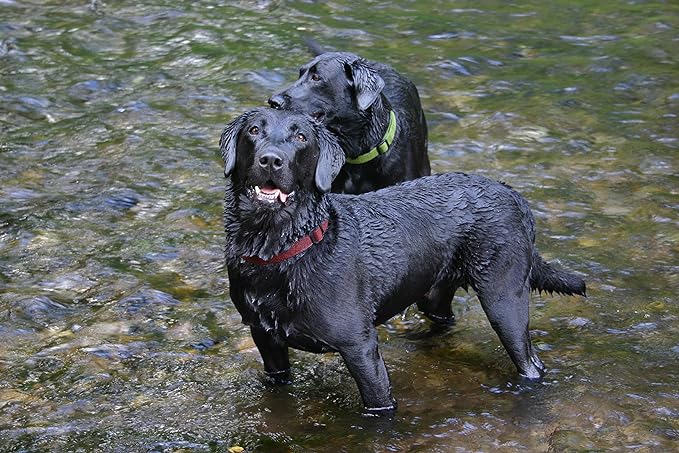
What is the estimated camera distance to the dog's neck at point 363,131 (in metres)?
7.89

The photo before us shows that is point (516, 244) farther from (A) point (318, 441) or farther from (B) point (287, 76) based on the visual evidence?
(B) point (287, 76)

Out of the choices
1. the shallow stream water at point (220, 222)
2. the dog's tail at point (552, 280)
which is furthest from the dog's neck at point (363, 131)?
the dog's tail at point (552, 280)

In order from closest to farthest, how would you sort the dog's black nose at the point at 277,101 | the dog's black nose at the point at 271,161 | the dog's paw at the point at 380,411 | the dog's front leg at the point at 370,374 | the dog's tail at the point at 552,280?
the dog's black nose at the point at 271,161, the dog's front leg at the point at 370,374, the dog's paw at the point at 380,411, the dog's tail at the point at 552,280, the dog's black nose at the point at 277,101

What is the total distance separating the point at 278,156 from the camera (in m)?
5.46

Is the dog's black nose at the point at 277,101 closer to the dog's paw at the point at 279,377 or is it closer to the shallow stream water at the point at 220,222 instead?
the shallow stream water at the point at 220,222

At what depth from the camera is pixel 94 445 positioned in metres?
5.78

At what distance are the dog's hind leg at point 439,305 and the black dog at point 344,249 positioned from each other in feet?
1.59

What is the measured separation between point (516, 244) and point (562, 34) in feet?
25.6

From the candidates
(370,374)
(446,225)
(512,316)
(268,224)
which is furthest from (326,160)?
(512,316)

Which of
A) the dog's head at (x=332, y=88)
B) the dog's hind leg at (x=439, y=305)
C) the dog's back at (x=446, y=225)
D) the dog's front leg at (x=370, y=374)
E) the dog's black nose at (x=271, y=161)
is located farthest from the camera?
the dog's head at (x=332, y=88)

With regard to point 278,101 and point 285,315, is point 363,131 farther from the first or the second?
point 285,315

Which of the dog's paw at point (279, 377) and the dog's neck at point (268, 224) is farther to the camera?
the dog's paw at point (279, 377)

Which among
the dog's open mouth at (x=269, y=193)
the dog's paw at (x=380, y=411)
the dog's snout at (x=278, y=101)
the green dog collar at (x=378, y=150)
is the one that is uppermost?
the dog's open mouth at (x=269, y=193)

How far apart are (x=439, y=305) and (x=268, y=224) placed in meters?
1.93
